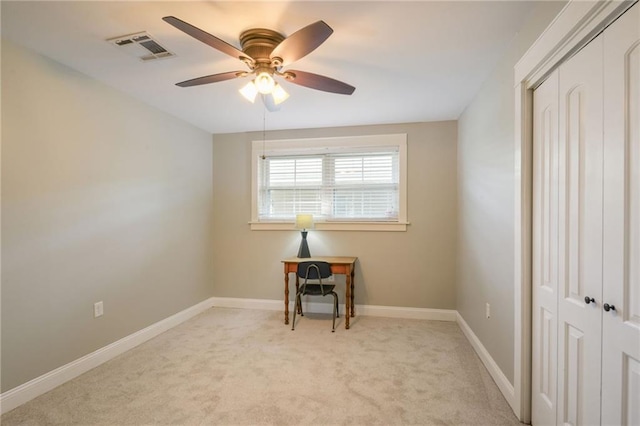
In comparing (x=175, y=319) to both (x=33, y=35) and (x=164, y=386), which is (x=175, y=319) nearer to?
(x=164, y=386)

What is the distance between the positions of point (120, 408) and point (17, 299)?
98cm

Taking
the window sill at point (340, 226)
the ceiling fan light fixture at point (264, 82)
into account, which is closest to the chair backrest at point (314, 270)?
the window sill at point (340, 226)

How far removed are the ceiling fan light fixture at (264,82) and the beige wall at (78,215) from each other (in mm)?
1575

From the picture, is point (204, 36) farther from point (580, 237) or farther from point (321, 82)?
point (580, 237)

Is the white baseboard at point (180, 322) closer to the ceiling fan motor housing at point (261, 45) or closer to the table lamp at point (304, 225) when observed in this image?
the table lamp at point (304, 225)

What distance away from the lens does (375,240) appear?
3828 millimetres

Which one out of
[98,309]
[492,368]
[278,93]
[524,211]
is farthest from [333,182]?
[98,309]

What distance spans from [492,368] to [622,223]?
1.65 m

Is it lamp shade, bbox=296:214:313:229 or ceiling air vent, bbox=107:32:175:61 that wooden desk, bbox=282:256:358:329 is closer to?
lamp shade, bbox=296:214:313:229

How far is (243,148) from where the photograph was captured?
4188mm

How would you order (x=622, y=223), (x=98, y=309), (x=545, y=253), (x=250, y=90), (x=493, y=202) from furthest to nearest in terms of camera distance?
(x=98, y=309), (x=493, y=202), (x=250, y=90), (x=545, y=253), (x=622, y=223)

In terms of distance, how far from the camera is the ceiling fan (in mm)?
1565

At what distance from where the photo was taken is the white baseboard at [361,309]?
366 centimetres

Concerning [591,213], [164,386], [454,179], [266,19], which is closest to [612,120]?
[591,213]
